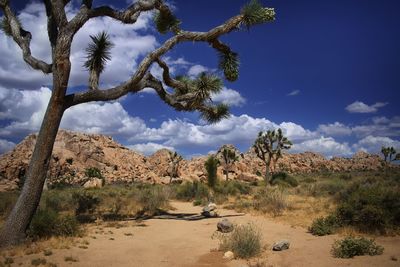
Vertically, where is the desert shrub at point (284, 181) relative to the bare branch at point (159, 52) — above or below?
below

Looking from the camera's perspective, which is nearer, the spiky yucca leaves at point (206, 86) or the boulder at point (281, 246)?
the boulder at point (281, 246)

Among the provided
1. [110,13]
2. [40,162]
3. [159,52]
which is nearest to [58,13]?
[110,13]

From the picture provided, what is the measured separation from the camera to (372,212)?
9.26 m

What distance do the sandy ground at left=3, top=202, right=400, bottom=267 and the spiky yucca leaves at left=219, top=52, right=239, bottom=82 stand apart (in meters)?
5.01

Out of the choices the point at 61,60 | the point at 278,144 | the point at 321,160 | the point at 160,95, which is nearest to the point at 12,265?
the point at 61,60

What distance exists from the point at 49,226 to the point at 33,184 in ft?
4.01

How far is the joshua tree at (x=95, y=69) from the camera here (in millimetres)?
8469

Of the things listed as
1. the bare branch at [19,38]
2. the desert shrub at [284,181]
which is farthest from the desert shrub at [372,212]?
the desert shrub at [284,181]

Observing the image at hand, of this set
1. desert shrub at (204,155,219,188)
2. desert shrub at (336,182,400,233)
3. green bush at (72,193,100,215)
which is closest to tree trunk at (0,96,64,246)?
green bush at (72,193,100,215)

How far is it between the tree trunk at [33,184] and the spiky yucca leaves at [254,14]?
5.90 metres

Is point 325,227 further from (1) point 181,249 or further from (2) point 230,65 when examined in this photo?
(2) point 230,65

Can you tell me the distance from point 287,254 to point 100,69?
25.3 ft

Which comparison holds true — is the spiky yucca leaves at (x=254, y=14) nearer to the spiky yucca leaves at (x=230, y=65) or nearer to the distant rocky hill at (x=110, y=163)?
the spiky yucca leaves at (x=230, y=65)

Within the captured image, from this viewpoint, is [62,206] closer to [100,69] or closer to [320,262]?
[100,69]
